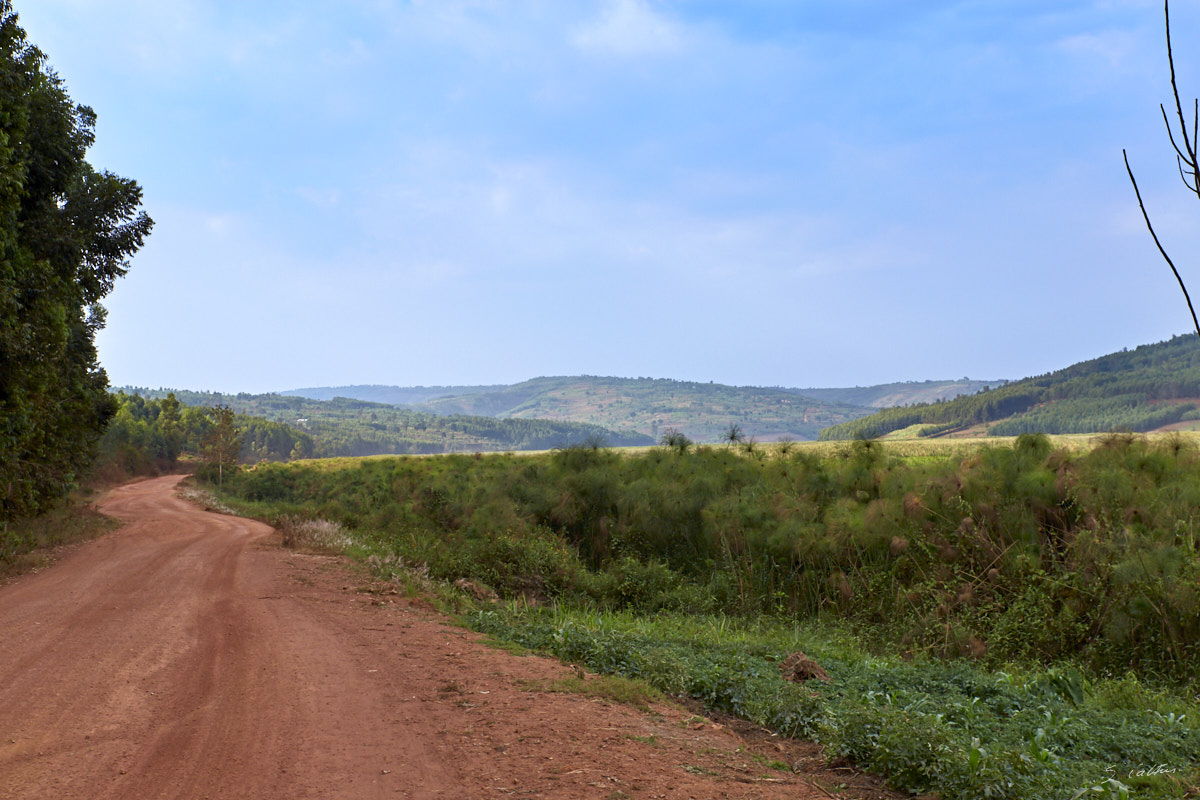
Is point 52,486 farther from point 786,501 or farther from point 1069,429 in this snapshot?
point 1069,429

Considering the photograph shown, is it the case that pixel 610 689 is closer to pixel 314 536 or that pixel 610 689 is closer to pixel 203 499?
pixel 314 536

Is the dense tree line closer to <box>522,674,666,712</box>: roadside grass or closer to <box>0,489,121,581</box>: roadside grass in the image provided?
<box>0,489,121,581</box>: roadside grass

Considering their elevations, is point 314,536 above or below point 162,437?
below

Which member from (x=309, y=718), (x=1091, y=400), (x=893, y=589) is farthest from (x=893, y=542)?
(x=1091, y=400)

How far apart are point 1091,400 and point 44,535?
69.3 meters

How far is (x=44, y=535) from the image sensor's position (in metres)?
18.0

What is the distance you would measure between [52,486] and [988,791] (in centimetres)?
1965

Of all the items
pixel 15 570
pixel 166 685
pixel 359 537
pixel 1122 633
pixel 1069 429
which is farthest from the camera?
pixel 1069 429

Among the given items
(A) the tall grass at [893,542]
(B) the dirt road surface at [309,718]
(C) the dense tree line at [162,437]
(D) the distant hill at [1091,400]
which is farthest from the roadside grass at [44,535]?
(D) the distant hill at [1091,400]

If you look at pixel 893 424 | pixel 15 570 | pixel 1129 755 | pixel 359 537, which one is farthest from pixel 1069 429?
pixel 15 570

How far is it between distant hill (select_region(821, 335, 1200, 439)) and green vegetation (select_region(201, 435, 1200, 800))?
36.3 m

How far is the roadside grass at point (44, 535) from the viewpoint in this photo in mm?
14281

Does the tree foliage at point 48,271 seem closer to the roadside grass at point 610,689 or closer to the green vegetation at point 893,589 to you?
the green vegetation at point 893,589

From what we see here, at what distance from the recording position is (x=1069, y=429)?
5581 cm
